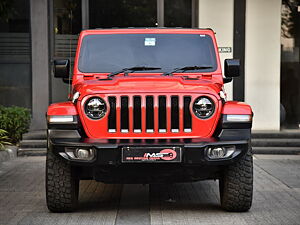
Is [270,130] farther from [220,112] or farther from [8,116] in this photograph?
[220,112]

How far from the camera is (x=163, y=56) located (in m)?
7.71

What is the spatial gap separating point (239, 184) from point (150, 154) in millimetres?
1055

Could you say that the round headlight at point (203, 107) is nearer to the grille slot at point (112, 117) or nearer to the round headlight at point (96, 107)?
the grille slot at point (112, 117)

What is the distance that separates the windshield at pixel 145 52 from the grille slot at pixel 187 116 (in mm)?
1066

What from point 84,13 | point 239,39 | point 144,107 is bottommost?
point 144,107

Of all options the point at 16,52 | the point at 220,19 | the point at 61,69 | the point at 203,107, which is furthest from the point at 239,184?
the point at 16,52

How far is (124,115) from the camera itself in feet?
21.3

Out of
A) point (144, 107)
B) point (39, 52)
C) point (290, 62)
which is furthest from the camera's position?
point (290, 62)

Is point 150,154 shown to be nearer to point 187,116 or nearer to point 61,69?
point 187,116

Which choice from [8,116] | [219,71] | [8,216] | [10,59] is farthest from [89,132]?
[10,59]

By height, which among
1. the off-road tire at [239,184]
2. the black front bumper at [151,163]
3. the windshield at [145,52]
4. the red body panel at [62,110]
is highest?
the windshield at [145,52]

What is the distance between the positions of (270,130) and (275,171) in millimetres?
3391

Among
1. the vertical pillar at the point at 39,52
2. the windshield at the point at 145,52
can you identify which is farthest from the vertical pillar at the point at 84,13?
the windshield at the point at 145,52

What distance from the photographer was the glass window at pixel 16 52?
13.4 meters
